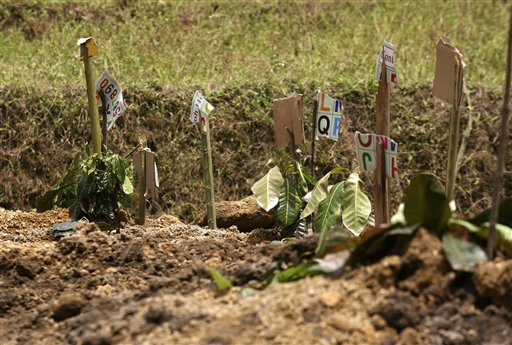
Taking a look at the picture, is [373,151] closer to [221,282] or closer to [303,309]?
[221,282]

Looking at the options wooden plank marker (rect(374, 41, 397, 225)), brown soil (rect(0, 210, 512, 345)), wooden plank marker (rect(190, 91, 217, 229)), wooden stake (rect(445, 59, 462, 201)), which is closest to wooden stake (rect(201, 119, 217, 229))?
wooden plank marker (rect(190, 91, 217, 229))

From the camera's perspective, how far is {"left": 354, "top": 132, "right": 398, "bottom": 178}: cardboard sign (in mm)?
4496

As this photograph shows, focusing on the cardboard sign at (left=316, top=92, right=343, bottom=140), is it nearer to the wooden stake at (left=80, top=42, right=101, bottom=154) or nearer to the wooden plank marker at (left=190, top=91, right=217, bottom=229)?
the wooden plank marker at (left=190, top=91, right=217, bottom=229)

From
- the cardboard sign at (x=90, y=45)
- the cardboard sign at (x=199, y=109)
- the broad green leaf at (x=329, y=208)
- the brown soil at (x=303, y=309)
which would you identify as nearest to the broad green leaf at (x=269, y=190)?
the broad green leaf at (x=329, y=208)

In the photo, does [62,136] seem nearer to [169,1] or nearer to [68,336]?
[169,1]

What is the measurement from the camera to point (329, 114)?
5.12 m

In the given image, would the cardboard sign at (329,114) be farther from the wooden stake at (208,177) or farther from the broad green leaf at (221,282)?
the broad green leaf at (221,282)

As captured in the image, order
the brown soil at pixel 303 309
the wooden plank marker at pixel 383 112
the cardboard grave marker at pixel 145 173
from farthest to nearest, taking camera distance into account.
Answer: the cardboard grave marker at pixel 145 173, the wooden plank marker at pixel 383 112, the brown soil at pixel 303 309

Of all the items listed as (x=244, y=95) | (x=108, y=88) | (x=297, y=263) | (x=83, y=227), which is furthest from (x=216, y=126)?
(x=297, y=263)

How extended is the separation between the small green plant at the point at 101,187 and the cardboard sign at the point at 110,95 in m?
0.23

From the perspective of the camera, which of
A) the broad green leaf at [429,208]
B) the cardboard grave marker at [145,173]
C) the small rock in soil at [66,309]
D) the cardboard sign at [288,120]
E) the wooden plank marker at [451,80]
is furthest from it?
the cardboard grave marker at [145,173]

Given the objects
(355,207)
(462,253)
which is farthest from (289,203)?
(462,253)

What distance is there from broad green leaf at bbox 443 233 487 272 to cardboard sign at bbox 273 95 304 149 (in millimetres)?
2555

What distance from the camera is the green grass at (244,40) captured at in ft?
27.1
